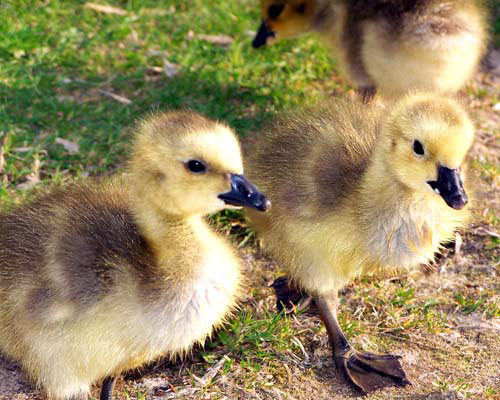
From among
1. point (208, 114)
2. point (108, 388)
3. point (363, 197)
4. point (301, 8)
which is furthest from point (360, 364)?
point (301, 8)

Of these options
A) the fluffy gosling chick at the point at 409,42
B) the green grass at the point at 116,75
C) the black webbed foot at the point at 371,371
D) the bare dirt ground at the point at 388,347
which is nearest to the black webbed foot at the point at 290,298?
the bare dirt ground at the point at 388,347

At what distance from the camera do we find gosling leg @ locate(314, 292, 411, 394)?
104 inches

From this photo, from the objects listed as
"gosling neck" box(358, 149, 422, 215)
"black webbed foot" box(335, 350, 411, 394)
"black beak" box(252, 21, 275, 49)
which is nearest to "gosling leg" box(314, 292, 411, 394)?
"black webbed foot" box(335, 350, 411, 394)

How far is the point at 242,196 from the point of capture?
2346 mm

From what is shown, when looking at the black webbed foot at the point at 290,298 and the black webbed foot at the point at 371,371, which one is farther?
the black webbed foot at the point at 290,298

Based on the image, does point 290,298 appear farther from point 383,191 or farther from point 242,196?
point 242,196

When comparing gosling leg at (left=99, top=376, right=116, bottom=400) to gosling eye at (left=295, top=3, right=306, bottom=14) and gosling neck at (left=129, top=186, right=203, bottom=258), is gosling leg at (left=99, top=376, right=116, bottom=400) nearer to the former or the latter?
gosling neck at (left=129, top=186, right=203, bottom=258)

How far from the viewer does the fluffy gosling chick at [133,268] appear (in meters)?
2.35

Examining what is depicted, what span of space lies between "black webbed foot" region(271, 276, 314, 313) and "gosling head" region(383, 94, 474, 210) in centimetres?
67

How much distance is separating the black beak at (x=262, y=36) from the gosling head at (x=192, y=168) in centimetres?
197

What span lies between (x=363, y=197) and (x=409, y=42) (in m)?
1.14

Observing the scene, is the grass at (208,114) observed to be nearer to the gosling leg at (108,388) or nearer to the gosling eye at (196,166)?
the gosling leg at (108,388)

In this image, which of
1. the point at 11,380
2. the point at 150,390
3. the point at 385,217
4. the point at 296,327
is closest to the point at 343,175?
the point at 385,217

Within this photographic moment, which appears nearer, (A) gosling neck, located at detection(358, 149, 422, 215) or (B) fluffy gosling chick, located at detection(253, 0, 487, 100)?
(A) gosling neck, located at detection(358, 149, 422, 215)
